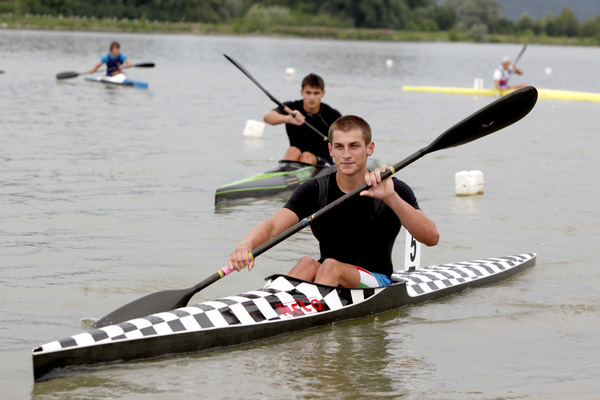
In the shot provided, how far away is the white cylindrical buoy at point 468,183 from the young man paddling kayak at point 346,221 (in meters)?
5.65

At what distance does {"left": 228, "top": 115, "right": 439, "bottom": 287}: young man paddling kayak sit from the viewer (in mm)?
5570

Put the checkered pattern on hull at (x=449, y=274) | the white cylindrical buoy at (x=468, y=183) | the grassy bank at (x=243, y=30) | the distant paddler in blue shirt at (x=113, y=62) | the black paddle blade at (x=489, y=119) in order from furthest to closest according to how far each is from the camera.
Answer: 1. the grassy bank at (x=243, y=30)
2. the distant paddler in blue shirt at (x=113, y=62)
3. the white cylindrical buoy at (x=468, y=183)
4. the checkered pattern on hull at (x=449, y=274)
5. the black paddle blade at (x=489, y=119)

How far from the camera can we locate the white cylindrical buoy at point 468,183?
1142 centimetres

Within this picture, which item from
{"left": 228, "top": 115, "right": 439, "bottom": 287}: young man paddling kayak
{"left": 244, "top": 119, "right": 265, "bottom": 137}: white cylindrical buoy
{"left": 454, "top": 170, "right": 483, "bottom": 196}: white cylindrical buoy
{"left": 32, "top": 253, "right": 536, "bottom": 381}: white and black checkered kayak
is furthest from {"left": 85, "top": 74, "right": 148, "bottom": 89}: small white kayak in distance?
{"left": 228, "top": 115, "right": 439, "bottom": 287}: young man paddling kayak

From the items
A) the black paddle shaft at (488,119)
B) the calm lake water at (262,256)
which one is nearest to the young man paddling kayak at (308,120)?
the calm lake water at (262,256)

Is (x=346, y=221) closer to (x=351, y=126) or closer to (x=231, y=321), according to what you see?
(x=351, y=126)

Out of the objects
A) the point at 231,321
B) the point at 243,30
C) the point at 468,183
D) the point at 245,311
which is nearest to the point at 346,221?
the point at 245,311

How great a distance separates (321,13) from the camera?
108812 millimetres

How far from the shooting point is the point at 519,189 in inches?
481

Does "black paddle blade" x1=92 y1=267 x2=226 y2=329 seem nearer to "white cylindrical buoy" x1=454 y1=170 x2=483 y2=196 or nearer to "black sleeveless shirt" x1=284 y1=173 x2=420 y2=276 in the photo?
"black sleeveless shirt" x1=284 y1=173 x2=420 y2=276

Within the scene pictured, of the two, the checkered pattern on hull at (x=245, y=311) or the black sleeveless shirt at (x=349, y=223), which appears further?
the black sleeveless shirt at (x=349, y=223)

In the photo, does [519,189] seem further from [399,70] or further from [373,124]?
[399,70]

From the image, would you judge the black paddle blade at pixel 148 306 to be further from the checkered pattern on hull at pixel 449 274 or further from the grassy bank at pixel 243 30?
the grassy bank at pixel 243 30

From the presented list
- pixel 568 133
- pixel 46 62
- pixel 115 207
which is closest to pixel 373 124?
pixel 568 133
